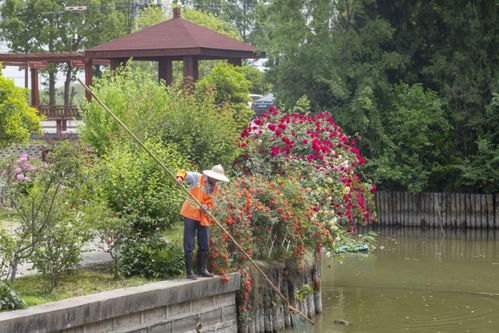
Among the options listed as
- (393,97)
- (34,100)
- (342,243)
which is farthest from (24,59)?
(342,243)

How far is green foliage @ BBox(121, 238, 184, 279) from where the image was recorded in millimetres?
14469

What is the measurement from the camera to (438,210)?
31.0m

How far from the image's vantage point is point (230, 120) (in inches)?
784

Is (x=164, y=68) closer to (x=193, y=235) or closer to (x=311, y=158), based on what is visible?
(x=311, y=158)

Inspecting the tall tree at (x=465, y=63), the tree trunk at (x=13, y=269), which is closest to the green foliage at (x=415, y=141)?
the tall tree at (x=465, y=63)

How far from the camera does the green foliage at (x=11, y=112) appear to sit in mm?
22875

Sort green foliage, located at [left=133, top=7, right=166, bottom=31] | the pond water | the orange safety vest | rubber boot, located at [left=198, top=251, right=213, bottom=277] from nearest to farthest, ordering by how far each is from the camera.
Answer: the orange safety vest < rubber boot, located at [left=198, top=251, right=213, bottom=277] < the pond water < green foliage, located at [left=133, top=7, right=166, bottom=31]

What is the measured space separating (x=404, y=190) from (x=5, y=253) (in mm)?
19971

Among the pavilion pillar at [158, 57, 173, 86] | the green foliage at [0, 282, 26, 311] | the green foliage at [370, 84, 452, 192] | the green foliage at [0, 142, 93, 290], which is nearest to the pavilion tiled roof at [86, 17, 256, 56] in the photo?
the pavilion pillar at [158, 57, 173, 86]

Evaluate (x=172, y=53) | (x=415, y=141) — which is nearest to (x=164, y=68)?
(x=172, y=53)

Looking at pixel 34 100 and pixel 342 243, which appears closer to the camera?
pixel 342 243

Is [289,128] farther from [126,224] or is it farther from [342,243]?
[126,224]

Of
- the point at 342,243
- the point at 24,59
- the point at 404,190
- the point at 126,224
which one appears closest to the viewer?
the point at 126,224

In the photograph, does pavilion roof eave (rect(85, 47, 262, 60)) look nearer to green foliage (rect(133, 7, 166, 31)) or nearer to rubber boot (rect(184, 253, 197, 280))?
green foliage (rect(133, 7, 166, 31))
